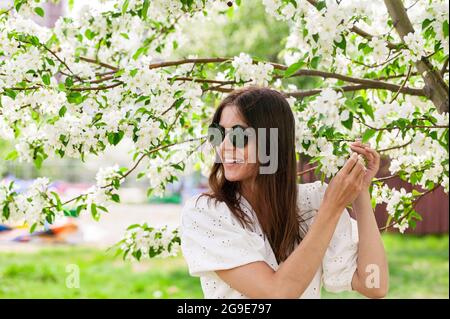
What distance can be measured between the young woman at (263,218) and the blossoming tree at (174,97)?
0.14 m

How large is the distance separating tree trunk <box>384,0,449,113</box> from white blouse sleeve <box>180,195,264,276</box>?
918 millimetres

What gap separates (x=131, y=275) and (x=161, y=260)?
142 centimetres

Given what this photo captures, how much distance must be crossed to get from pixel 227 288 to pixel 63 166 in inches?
612

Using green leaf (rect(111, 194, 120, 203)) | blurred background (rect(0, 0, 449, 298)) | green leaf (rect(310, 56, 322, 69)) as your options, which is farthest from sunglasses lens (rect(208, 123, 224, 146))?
blurred background (rect(0, 0, 449, 298))

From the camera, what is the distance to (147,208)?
49.5 ft

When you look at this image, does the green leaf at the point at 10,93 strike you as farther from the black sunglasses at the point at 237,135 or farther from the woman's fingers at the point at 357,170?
the woman's fingers at the point at 357,170

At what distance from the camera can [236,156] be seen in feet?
6.44

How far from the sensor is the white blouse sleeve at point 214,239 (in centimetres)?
183

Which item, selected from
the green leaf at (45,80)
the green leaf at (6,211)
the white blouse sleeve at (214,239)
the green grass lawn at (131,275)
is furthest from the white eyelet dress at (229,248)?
the green grass lawn at (131,275)

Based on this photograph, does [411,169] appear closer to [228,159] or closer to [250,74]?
[250,74]

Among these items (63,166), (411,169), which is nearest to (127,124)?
(411,169)

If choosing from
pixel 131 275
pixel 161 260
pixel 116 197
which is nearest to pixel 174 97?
pixel 116 197

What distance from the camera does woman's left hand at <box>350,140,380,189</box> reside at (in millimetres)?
1919

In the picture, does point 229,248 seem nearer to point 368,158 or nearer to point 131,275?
point 368,158
